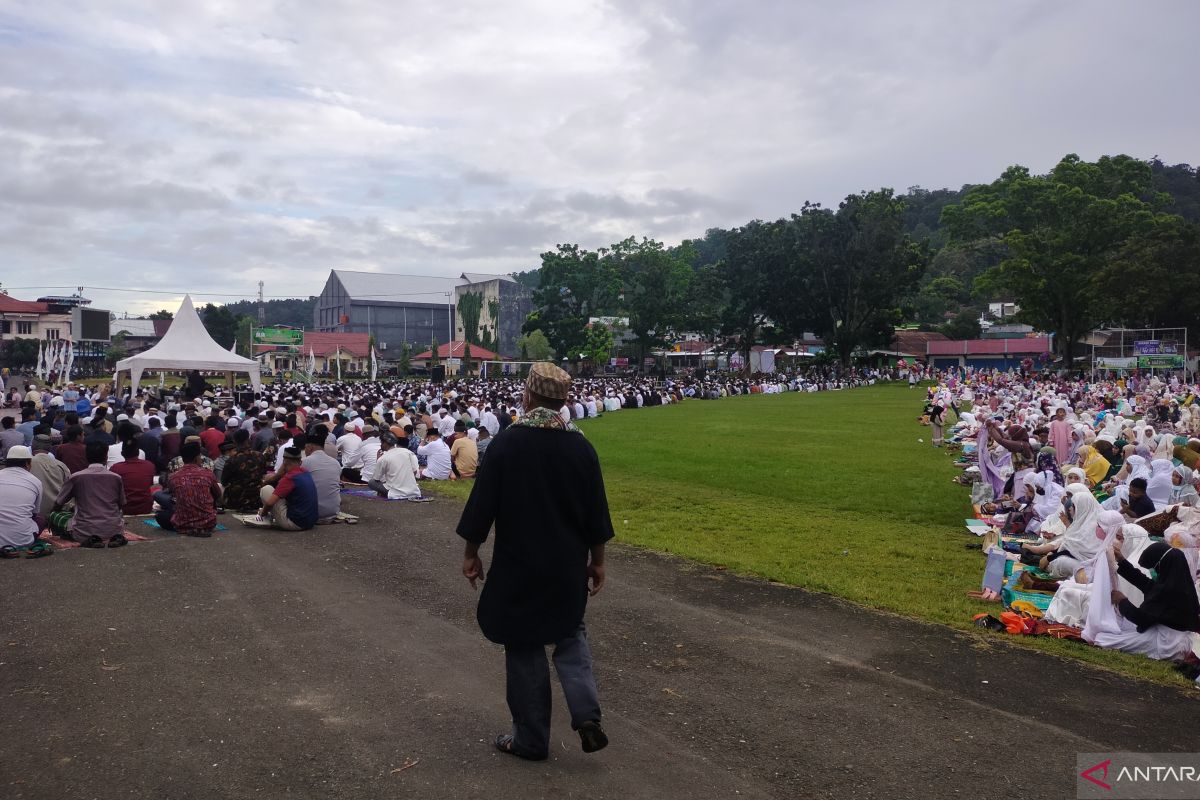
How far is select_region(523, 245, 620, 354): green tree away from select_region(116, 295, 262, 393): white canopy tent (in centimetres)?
4095

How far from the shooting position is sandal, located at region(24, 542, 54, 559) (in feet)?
26.2

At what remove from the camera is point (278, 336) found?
67312 mm

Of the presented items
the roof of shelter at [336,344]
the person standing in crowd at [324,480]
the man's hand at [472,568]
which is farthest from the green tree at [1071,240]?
the roof of shelter at [336,344]

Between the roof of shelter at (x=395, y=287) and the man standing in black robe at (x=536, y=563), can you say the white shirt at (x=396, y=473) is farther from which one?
the roof of shelter at (x=395, y=287)

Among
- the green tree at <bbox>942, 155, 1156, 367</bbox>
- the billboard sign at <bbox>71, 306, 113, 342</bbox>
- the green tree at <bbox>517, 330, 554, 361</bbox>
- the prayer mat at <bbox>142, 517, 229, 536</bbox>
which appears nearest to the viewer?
the prayer mat at <bbox>142, 517, 229, 536</bbox>

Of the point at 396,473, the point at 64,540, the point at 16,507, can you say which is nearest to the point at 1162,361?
the point at 396,473

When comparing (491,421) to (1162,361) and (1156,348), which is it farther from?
(1156,348)

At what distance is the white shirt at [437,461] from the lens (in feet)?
49.1

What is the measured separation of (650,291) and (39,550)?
58.1m

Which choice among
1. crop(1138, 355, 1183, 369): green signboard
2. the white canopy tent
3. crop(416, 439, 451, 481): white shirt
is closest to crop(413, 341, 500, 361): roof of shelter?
the white canopy tent

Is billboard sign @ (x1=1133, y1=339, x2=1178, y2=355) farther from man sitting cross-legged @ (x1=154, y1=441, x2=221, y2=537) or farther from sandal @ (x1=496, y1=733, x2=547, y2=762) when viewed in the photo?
sandal @ (x1=496, y1=733, x2=547, y2=762)

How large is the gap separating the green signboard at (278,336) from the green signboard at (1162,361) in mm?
58748

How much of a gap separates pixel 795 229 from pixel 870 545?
56171 millimetres

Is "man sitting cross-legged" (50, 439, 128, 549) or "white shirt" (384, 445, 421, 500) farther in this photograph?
"white shirt" (384, 445, 421, 500)
